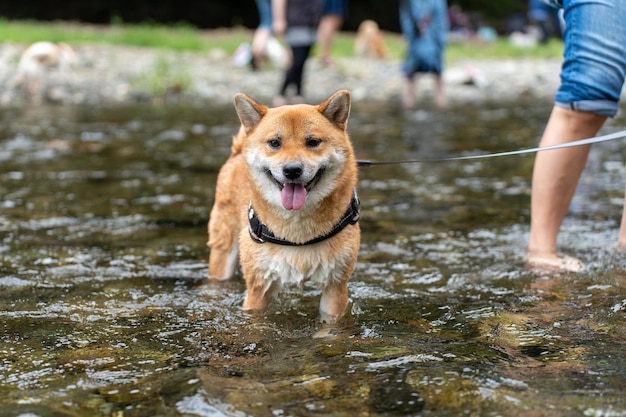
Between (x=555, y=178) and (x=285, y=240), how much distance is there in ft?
5.74

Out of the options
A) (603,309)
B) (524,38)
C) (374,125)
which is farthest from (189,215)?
(524,38)

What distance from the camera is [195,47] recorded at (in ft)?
60.1

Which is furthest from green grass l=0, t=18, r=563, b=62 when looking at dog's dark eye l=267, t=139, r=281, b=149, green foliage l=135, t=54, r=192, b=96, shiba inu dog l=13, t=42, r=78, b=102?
dog's dark eye l=267, t=139, r=281, b=149

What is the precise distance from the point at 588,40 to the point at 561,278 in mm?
1248

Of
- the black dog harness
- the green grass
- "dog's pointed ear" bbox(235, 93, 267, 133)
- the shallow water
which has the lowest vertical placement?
A: the shallow water

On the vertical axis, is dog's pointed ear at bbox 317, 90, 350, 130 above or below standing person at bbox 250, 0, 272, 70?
below

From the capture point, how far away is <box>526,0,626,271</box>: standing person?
12.9 feet

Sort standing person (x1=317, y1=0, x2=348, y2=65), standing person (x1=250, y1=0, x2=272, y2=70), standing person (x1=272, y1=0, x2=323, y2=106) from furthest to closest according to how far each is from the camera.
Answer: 1. standing person (x1=317, y1=0, x2=348, y2=65)
2. standing person (x1=250, y1=0, x2=272, y2=70)
3. standing person (x1=272, y1=0, x2=323, y2=106)

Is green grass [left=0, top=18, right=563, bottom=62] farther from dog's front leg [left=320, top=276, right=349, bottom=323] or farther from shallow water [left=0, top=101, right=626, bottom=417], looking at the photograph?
dog's front leg [left=320, top=276, right=349, bottom=323]

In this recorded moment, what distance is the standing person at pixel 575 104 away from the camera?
3934 mm

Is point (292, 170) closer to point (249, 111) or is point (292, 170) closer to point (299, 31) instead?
point (249, 111)

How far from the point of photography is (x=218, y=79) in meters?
14.7

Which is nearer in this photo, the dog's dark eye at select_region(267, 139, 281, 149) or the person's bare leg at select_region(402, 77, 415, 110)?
the dog's dark eye at select_region(267, 139, 281, 149)

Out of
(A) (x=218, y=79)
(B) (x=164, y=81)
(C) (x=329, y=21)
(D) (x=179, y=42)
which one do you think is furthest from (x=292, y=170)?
(D) (x=179, y=42)
